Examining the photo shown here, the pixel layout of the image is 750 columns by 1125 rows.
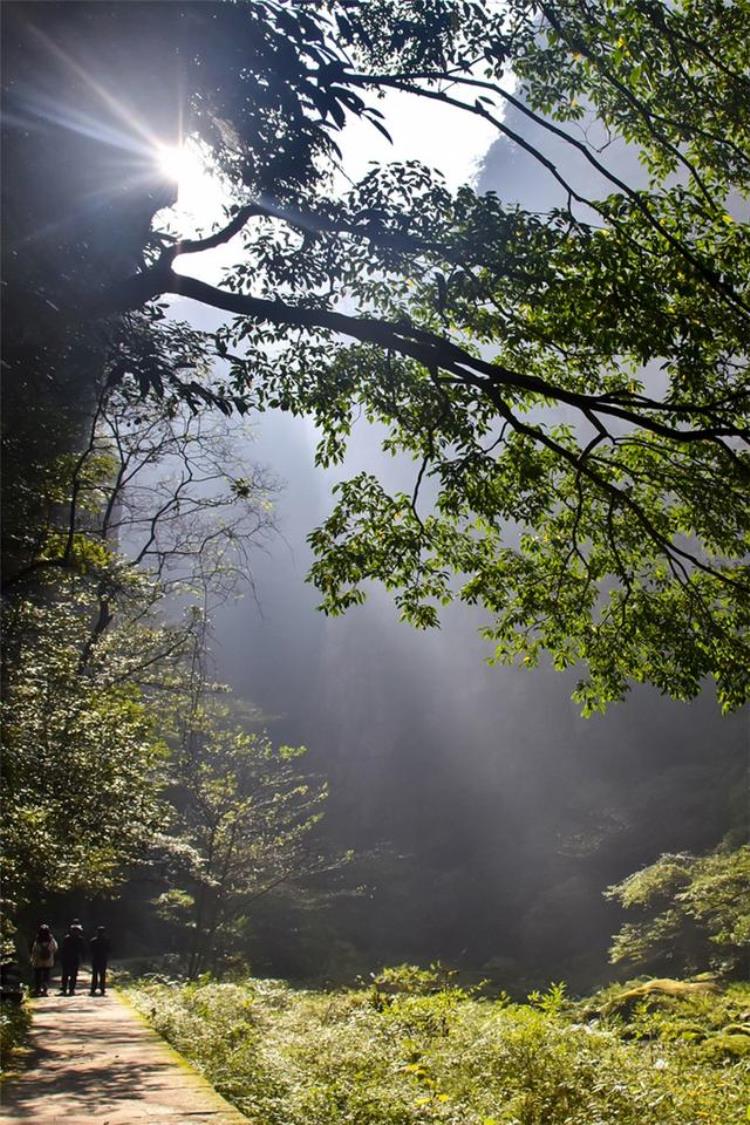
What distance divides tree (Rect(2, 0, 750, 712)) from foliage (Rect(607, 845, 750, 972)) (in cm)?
1006

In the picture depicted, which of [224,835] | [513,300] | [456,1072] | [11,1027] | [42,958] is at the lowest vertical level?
[456,1072]

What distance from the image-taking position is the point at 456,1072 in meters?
5.93

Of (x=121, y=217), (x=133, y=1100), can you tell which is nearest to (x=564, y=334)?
(x=121, y=217)

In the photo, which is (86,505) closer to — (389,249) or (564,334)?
(389,249)

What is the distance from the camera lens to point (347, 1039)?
23.1 feet

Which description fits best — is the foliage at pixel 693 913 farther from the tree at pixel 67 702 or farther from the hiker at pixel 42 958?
the hiker at pixel 42 958

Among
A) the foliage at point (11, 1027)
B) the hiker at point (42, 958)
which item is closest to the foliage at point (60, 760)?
the foliage at point (11, 1027)

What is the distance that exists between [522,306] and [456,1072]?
530 cm

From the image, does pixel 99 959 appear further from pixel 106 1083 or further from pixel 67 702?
pixel 106 1083

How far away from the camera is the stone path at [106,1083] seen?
4.74m

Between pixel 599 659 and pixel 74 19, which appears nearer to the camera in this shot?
pixel 74 19

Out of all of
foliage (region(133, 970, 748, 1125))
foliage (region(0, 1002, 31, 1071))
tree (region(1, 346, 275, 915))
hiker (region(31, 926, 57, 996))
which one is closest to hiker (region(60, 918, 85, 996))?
hiker (region(31, 926, 57, 996))

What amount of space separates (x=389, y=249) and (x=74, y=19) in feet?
6.97

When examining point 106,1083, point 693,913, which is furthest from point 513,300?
point 693,913
